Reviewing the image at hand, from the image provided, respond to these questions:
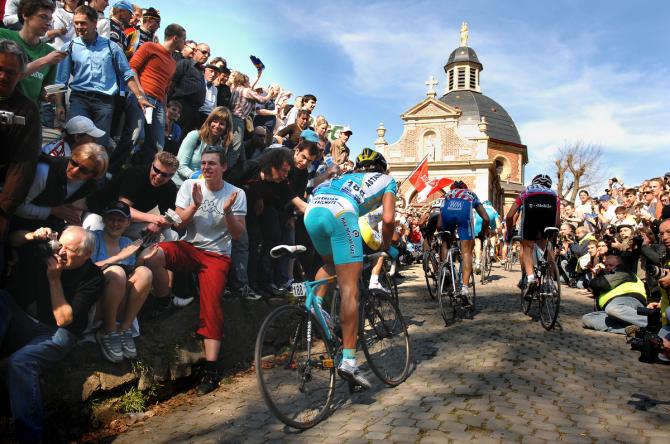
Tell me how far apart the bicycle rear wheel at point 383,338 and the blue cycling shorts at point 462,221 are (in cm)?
353

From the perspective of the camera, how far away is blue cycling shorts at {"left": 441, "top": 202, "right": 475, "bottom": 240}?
332 inches

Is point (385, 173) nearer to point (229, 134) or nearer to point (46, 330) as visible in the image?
point (229, 134)

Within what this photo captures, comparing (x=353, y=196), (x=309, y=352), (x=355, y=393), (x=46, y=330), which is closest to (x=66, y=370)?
(x=46, y=330)

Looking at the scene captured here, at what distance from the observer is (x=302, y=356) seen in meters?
4.10

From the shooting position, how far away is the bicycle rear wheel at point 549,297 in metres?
7.21

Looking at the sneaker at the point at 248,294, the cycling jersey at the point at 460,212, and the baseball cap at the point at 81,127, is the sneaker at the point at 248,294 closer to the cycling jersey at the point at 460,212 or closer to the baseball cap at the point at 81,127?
the baseball cap at the point at 81,127

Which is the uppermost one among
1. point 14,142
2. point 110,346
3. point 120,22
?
point 120,22

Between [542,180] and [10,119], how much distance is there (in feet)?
21.7

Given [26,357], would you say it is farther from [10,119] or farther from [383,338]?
[383,338]

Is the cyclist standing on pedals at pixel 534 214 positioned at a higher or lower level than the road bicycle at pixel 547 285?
higher

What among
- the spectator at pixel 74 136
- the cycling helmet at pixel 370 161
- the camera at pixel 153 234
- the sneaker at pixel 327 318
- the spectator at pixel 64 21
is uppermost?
the spectator at pixel 64 21

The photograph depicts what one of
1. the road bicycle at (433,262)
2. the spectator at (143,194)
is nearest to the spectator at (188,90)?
the spectator at (143,194)

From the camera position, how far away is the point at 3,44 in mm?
3766

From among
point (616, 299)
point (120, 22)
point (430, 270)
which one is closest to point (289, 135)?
point (120, 22)
